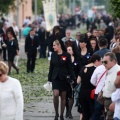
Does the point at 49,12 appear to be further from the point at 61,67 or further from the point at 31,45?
the point at 61,67

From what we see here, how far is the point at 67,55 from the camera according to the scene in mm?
15297

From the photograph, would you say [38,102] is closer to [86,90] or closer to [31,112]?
[31,112]

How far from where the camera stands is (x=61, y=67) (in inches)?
603

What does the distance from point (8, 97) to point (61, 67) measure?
15.9ft

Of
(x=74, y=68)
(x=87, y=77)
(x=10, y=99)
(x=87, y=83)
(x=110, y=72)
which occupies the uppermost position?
(x=110, y=72)

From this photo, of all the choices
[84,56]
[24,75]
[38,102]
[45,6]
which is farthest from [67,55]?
[45,6]

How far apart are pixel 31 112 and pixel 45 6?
18752 millimetres

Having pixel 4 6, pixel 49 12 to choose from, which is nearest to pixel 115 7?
pixel 4 6

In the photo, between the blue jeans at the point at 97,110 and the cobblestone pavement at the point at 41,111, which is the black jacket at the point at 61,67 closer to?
the cobblestone pavement at the point at 41,111

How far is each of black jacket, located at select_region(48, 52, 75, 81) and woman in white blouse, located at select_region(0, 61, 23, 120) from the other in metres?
4.72

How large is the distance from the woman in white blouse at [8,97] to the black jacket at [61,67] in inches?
186

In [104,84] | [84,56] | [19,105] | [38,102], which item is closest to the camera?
[19,105]

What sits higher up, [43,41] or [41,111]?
[41,111]

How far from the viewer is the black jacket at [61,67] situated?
15219 mm
